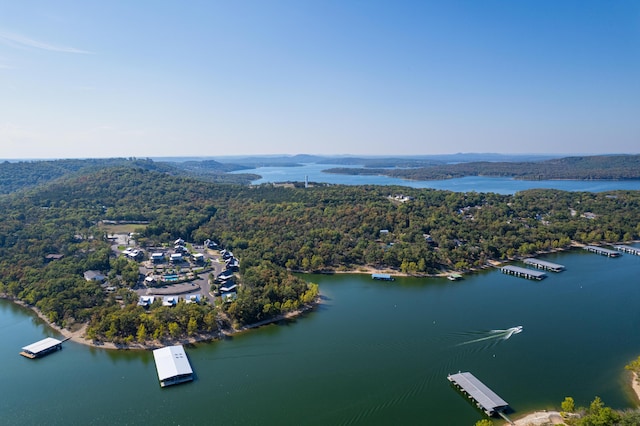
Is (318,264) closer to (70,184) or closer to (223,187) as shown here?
(223,187)

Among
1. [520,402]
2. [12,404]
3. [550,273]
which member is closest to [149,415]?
[12,404]

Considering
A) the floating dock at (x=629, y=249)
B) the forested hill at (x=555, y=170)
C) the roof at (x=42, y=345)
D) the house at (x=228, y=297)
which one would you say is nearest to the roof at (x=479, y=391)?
the house at (x=228, y=297)

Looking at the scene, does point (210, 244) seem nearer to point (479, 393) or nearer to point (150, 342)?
point (150, 342)

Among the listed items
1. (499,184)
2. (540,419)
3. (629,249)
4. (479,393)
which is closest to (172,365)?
(479,393)

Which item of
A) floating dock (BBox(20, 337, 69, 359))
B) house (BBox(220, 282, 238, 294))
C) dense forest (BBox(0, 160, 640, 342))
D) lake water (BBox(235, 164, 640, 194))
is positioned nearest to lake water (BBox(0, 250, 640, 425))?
floating dock (BBox(20, 337, 69, 359))

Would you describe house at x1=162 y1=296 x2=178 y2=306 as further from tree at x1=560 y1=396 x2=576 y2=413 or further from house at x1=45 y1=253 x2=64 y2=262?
tree at x1=560 y1=396 x2=576 y2=413

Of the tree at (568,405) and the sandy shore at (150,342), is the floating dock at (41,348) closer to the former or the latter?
the sandy shore at (150,342)
